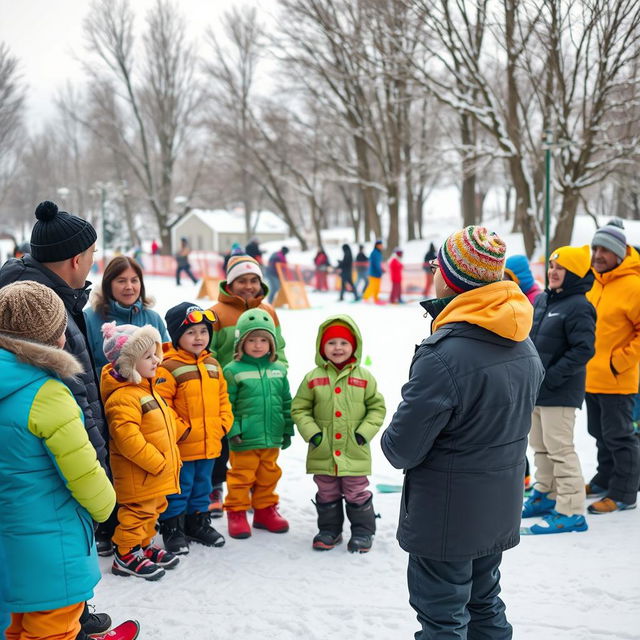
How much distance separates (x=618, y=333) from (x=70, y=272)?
3.93 metres

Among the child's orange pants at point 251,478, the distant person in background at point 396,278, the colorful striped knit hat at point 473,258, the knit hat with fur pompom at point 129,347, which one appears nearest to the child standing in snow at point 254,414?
the child's orange pants at point 251,478

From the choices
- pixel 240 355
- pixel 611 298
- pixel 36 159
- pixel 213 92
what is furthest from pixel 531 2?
pixel 36 159

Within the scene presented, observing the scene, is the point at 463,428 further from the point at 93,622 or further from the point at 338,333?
the point at 93,622

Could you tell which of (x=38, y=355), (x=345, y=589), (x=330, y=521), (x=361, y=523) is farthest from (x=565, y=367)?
(x=38, y=355)

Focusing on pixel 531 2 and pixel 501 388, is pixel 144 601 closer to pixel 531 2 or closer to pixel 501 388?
pixel 501 388

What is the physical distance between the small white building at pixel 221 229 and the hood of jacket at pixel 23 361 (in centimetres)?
5754

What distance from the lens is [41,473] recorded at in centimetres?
243

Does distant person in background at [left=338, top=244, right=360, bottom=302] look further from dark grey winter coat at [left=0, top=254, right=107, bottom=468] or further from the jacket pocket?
the jacket pocket

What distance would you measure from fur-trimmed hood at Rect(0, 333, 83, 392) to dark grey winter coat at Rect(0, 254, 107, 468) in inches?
19.1

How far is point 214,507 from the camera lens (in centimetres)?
498

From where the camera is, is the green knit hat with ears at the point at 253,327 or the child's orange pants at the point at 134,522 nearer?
the child's orange pants at the point at 134,522

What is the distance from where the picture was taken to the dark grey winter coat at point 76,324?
117 inches

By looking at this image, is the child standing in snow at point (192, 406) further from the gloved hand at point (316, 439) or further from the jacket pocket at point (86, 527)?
the jacket pocket at point (86, 527)

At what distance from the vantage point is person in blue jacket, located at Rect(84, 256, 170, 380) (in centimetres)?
433
